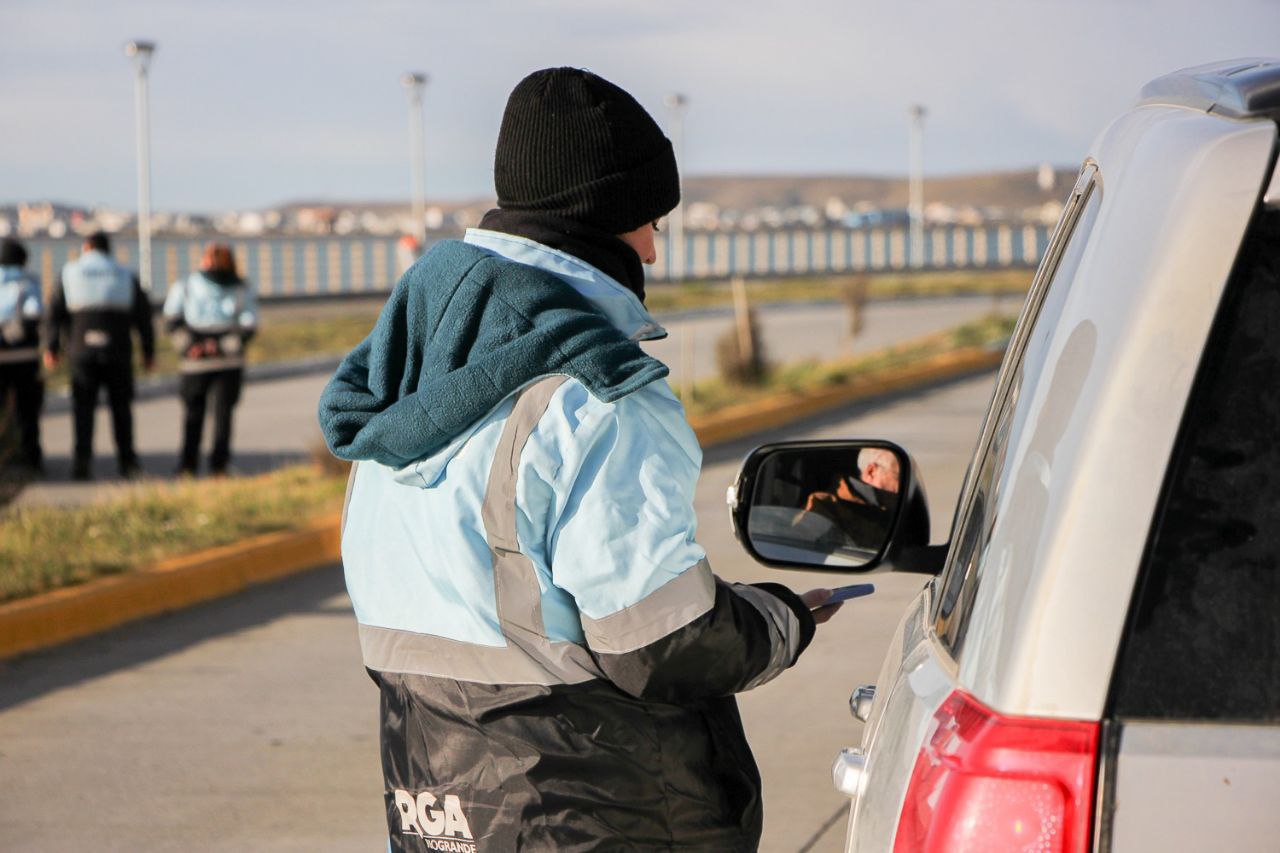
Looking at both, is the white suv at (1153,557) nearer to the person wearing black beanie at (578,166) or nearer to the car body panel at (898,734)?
the car body panel at (898,734)

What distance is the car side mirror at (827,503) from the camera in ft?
7.84

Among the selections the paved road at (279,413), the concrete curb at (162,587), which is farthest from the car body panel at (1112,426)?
the paved road at (279,413)

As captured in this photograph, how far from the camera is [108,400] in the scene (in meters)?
12.0

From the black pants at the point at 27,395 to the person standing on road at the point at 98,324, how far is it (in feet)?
0.58

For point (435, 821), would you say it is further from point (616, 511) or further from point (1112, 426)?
point (1112, 426)

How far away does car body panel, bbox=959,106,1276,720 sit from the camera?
55.9 inches

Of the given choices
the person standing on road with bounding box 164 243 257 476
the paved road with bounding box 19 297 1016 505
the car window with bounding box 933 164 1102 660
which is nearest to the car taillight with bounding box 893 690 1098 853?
the car window with bounding box 933 164 1102 660

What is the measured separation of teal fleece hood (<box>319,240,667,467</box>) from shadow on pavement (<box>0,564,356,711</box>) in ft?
15.0

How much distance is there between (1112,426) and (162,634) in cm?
649

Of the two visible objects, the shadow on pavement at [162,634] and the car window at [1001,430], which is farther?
the shadow on pavement at [162,634]

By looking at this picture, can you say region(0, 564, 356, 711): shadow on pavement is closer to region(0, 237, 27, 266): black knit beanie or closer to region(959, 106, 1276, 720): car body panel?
region(0, 237, 27, 266): black knit beanie

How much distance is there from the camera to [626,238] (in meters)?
2.28

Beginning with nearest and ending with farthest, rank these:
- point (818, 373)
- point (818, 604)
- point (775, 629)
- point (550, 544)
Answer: point (550, 544)
point (775, 629)
point (818, 604)
point (818, 373)

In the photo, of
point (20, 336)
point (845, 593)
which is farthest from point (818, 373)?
point (845, 593)
